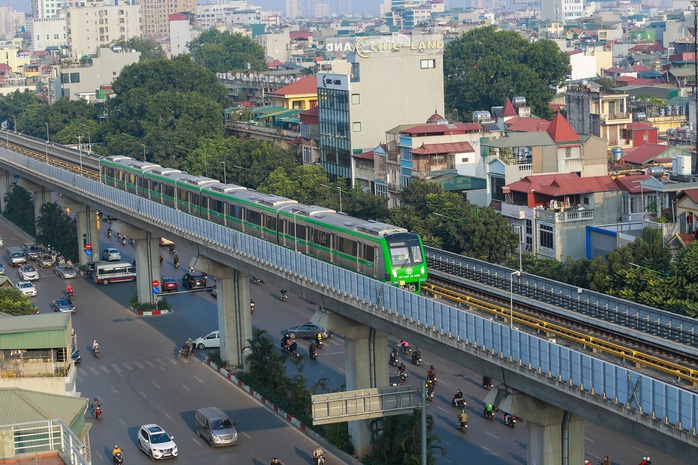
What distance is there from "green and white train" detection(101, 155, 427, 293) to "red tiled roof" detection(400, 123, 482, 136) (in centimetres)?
2202

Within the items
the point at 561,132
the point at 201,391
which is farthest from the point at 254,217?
the point at 561,132

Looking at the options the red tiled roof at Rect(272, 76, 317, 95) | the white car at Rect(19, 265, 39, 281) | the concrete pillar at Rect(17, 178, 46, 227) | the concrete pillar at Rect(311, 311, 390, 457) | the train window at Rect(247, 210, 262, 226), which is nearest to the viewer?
the concrete pillar at Rect(311, 311, 390, 457)

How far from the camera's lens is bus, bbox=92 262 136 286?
99.2 metres

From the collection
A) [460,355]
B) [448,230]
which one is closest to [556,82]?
[448,230]

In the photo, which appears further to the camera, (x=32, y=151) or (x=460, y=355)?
(x=32, y=151)

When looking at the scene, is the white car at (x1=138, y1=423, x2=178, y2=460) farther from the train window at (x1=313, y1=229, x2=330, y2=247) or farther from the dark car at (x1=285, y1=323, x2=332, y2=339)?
the dark car at (x1=285, y1=323, x2=332, y2=339)

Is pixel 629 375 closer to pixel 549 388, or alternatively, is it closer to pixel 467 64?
pixel 549 388

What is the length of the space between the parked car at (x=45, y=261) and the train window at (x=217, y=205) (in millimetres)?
32229

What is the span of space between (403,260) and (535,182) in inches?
1279

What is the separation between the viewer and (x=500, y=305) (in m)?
55.3

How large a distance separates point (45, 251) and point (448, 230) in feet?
147

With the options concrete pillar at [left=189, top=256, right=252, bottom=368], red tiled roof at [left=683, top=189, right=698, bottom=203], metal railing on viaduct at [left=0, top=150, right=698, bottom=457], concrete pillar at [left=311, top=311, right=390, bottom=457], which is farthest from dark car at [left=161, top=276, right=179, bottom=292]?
red tiled roof at [left=683, top=189, right=698, bottom=203]

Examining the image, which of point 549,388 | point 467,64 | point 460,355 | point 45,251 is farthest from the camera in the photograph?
point 467,64

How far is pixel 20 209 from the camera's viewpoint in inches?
5148
